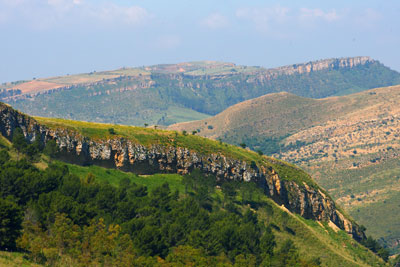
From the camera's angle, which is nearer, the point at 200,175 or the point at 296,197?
the point at 200,175

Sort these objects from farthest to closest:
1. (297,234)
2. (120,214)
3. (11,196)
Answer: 1. (297,234)
2. (120,214)
3. (11,196)

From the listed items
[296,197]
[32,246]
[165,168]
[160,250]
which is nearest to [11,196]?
[32,246]

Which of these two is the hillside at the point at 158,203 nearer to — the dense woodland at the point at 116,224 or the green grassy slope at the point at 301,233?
the dense woodland at the point at 116,224

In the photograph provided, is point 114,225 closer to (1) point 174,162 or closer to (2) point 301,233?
(1) point 174,162

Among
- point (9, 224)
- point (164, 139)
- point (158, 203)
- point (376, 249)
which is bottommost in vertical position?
point (376, 249)

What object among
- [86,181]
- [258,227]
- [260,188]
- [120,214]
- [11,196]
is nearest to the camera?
[11,196]

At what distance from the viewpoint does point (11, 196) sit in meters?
87.8

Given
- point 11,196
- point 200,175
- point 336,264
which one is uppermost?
point 11,196

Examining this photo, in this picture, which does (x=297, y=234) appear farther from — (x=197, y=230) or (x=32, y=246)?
(x=32, y=246)

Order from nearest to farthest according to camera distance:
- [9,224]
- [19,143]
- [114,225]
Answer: [9,224], [114,225], [19,143]

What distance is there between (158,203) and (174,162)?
91.6 ft

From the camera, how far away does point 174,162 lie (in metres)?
140

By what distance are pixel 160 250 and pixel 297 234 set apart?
51.6 meters

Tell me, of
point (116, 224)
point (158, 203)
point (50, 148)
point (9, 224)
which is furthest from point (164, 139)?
point (9, 224)
